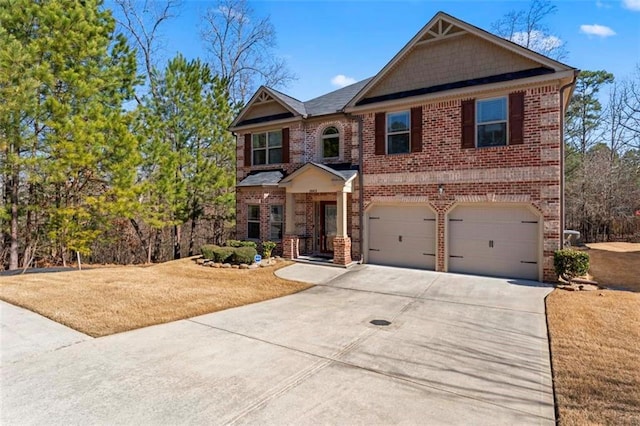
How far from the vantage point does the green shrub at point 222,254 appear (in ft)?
45.7

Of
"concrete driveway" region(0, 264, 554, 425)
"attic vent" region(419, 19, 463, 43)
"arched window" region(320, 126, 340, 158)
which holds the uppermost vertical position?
"attic vent" region(419, 19, 463, 43)

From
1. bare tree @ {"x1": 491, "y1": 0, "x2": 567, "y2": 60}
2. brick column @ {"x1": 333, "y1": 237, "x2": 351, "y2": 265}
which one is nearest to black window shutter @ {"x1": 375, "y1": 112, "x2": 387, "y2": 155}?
brick column @ {"x1": 333, "y1": 237, "x2": 351, "y2": 265}

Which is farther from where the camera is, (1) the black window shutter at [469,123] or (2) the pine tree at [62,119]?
(2) the pine tree at [62,119]

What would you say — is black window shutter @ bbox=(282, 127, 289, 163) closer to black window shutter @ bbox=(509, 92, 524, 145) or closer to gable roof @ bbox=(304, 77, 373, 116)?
gable roof @ bbox=(304, 77, 373, 116)

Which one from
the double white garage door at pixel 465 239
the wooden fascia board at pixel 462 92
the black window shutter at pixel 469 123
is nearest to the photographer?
the wooden fascia board at pixel 462 92

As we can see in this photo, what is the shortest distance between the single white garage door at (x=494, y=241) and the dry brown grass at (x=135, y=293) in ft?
18.1

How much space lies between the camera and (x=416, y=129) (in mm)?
12438

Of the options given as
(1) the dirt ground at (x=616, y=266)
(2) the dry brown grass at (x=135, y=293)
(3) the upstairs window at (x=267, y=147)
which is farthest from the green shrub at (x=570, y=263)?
(3) the upstairs window at (x=267, y=147)

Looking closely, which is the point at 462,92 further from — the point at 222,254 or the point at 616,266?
the point at 222,254

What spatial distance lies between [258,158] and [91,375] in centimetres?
1320

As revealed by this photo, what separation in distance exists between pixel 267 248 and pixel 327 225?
9.18ft

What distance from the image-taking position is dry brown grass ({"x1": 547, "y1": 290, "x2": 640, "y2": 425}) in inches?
150

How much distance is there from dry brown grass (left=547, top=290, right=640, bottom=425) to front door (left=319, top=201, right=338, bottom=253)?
8389 mm

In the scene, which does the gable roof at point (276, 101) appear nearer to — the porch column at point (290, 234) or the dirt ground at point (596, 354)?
the porch column at point (290, 234)
